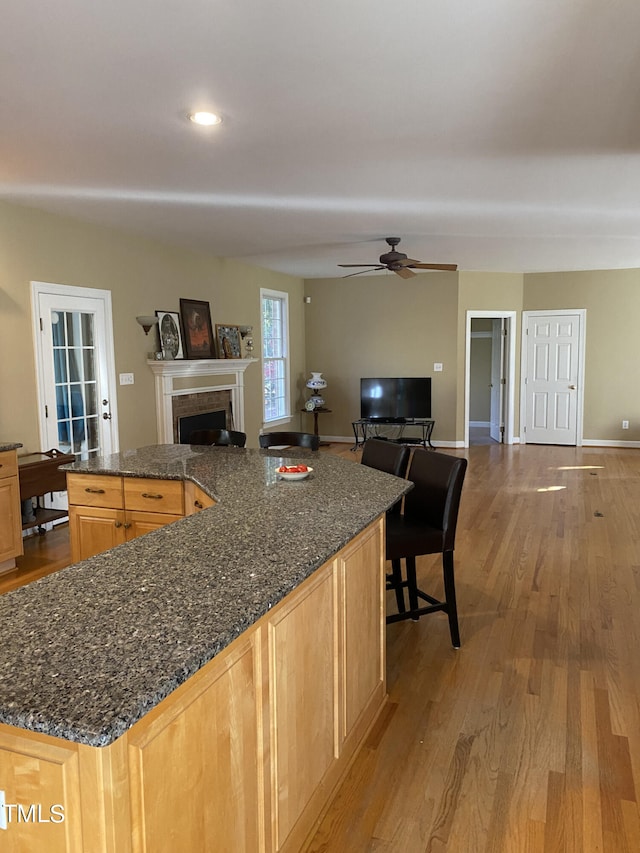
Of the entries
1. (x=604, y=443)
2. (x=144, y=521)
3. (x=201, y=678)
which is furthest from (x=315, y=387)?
(x=201, y=678)

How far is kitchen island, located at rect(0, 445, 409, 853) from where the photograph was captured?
3.22 feet

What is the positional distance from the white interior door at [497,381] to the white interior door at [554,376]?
54cm

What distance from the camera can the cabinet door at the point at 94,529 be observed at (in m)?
3.03

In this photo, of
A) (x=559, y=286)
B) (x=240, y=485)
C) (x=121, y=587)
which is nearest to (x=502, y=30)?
(x=240, y=485)

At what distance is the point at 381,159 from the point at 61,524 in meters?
3.87

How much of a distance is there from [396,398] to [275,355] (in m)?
1.93

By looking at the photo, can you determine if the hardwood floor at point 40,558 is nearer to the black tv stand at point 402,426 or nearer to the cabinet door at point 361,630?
the cabinet door at point 361,630

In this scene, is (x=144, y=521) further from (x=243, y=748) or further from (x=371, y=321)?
(x=371, y=321)

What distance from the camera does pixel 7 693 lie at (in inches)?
39.0

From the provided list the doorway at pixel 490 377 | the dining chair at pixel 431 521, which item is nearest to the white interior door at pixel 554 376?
the doorway at pixel 490 377

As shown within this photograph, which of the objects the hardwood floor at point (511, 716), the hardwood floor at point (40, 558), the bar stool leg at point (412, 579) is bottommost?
the hardwood floor at point (511, 716)

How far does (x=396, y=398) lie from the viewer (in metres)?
9.11

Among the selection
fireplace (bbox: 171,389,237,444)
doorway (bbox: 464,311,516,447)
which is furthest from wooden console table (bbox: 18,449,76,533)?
doorway (bbox: 464,311,516,447)

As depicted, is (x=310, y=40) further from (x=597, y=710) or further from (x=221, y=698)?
(x=597, y=710)
